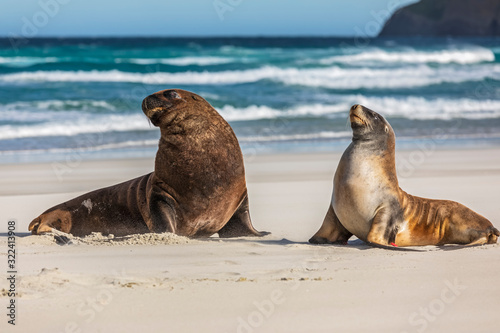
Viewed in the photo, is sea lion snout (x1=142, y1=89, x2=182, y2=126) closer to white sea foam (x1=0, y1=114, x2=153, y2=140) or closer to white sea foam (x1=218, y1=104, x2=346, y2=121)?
white sea foam (x1=0, y1=114, x2=153, y2=140)

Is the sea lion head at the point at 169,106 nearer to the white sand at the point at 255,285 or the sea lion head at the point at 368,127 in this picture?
the white sand at the point at 255,285

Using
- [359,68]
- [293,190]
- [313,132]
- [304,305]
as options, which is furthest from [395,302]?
[359,68]

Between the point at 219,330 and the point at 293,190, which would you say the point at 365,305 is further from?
the point at 293,190

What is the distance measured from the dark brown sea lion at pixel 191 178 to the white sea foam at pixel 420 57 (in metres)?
24.6

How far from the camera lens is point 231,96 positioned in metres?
21.7

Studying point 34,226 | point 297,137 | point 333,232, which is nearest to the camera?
point 333,232

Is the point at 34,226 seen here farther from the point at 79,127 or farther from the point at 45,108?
the point at 45,108

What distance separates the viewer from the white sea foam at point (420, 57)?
32406 mm

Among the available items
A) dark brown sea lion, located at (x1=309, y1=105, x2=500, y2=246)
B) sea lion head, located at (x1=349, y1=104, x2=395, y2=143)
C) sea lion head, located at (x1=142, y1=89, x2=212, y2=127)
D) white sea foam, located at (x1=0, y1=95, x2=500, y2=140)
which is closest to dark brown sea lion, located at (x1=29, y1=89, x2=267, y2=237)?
sea lion head, located at (x1=142, y1=89, x2=212, y2=127)

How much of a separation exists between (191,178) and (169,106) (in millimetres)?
610

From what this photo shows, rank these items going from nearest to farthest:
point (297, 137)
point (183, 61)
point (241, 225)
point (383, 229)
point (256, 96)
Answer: point (383, 229), point (241, 225), point (297, 137), point (256, 96), point (183, 61)

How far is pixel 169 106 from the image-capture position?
6.47 metres

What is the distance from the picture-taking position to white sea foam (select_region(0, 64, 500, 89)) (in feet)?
83.5

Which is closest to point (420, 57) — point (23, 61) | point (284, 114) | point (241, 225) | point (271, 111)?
point (23, 61)
